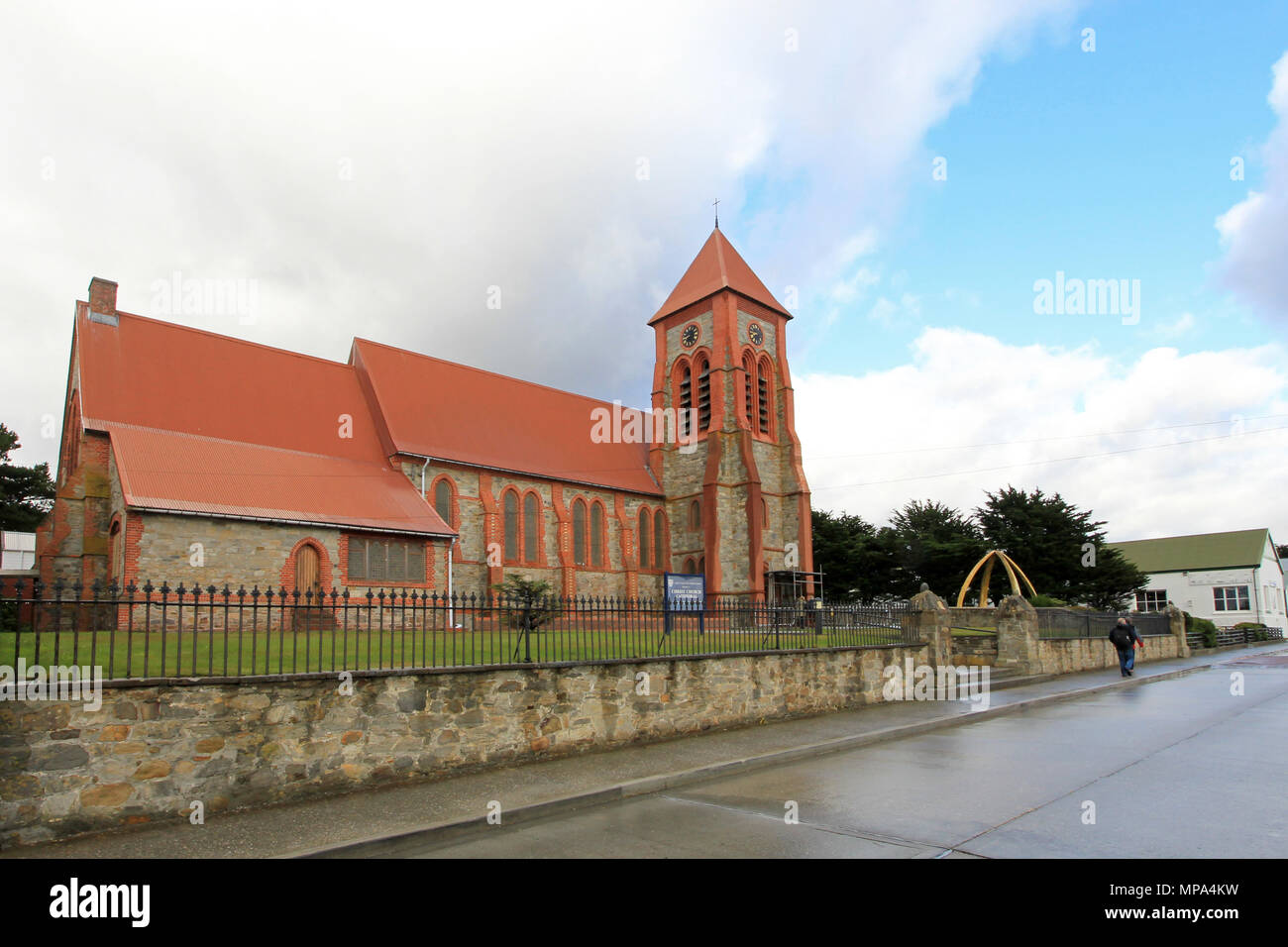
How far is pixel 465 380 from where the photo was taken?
33250mm

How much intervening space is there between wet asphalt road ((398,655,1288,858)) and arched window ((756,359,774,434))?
27524 mm

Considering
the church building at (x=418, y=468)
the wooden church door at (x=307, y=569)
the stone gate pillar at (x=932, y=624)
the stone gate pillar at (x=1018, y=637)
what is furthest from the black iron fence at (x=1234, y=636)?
the wooden church door at (x=307, y=569)

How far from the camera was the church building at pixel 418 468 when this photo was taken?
20.4 m

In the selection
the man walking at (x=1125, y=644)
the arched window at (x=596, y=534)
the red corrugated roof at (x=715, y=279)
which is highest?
the red corrugated roof at (x=715, y=279)

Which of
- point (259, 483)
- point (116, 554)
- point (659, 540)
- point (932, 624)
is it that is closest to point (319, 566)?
point (259, 483)

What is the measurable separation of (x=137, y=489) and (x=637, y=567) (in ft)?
66.6

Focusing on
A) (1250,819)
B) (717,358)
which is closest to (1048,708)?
(1250,819)

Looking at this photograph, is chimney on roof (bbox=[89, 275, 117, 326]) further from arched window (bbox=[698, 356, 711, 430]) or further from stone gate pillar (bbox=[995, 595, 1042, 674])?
stone gate pillar (bbox=[995, 595, 1042, 674])

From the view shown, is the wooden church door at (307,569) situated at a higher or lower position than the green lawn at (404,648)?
higher

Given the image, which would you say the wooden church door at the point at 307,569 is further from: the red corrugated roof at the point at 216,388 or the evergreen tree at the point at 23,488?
the evergreen tree at the point at 23,488

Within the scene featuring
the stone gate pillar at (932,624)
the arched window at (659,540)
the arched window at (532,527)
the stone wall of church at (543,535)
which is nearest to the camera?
the stone gate pillar at (932,624)

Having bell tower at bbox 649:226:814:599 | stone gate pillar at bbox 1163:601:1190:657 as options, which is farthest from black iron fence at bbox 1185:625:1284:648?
bell tower at bbox 649:226:814:599

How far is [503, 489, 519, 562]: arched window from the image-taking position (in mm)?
29844

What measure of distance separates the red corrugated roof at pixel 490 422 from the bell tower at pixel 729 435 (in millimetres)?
2484
